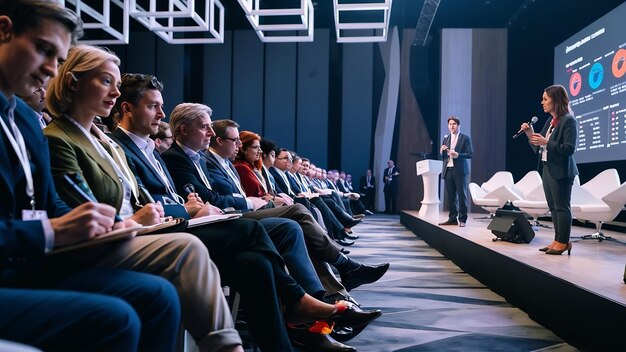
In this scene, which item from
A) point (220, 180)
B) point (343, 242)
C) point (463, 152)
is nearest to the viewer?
point (220, 180)

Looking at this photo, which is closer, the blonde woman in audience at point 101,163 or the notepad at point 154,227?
the notepad at point 154,227

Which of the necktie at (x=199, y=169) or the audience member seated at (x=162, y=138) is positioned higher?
the audience member seated at (x=162, y=138)

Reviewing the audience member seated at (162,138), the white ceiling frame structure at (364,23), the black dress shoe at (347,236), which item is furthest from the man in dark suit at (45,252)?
the white ceiling frame structure at (364,23)

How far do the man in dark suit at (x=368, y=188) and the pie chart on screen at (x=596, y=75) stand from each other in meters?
6.40

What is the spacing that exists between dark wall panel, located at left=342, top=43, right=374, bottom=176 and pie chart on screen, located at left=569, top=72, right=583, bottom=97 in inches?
232

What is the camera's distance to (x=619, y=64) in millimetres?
7031

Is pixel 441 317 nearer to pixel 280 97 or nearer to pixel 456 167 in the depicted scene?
pixel 456 167

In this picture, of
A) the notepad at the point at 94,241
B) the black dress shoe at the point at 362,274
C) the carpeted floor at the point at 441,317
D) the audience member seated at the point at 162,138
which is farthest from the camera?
the audience member seated at the point at 162,138

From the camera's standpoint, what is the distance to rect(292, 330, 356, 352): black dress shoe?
2104mm

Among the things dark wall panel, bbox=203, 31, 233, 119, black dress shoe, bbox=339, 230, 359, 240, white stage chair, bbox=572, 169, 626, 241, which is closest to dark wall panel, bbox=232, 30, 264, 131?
dark wall panel, bbox=203, 31, 233, 119

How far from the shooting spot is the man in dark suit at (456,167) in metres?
6.55

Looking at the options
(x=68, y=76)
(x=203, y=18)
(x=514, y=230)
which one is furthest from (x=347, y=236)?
(x=203, y=18)

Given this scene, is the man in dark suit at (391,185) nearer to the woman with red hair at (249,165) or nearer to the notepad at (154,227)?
the woman with red hair at (249,165)

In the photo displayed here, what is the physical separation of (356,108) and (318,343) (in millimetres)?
12438
